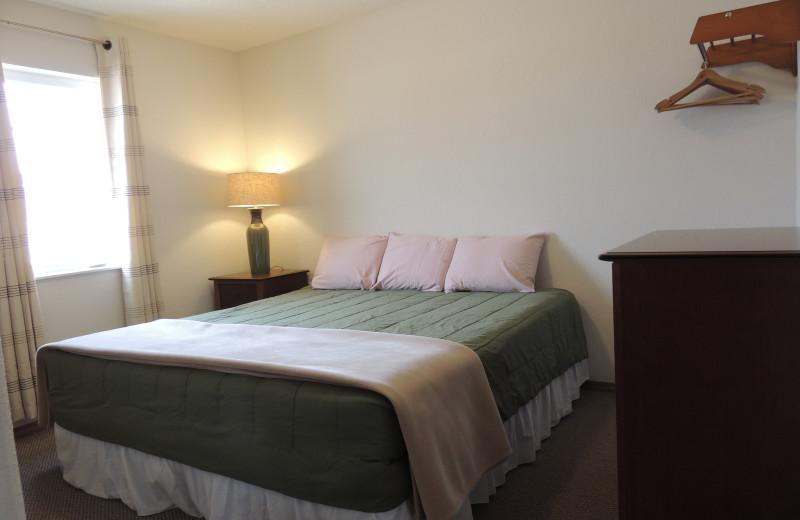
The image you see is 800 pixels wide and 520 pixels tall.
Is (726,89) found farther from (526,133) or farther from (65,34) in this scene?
(65,34)

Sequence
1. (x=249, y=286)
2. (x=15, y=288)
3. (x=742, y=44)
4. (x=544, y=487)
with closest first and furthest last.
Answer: (x=544, y=487) < (x=742, y=44) < (x=15, y=288) < (x=249, y=286)

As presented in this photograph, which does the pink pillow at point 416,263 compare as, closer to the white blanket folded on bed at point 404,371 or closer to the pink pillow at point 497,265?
the pink pillow at point 497,265

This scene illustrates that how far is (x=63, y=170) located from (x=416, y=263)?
2225 mm

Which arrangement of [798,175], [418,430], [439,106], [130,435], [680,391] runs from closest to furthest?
[680,391] < [418,430] < [130,435] < [798,175] < [439,106]

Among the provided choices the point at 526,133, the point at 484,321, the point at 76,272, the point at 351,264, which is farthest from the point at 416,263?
the point at 76,272

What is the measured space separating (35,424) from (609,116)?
11.7 feet

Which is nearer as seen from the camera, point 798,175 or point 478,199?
point 798,175

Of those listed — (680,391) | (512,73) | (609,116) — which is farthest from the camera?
(512,73)

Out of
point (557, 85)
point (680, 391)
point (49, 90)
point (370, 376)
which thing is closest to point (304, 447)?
point (370, 376)

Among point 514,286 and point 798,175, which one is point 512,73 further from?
point 798,175

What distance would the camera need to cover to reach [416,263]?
349cm

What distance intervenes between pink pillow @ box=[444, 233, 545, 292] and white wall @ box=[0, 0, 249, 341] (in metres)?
1.94

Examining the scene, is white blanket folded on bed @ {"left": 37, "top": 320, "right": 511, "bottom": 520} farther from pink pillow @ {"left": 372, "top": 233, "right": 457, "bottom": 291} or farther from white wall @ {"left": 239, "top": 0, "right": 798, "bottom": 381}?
white wall @ {"left": 239, "top": 0, "right": 798, "bottom": 381}

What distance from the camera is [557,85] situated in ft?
10.5
